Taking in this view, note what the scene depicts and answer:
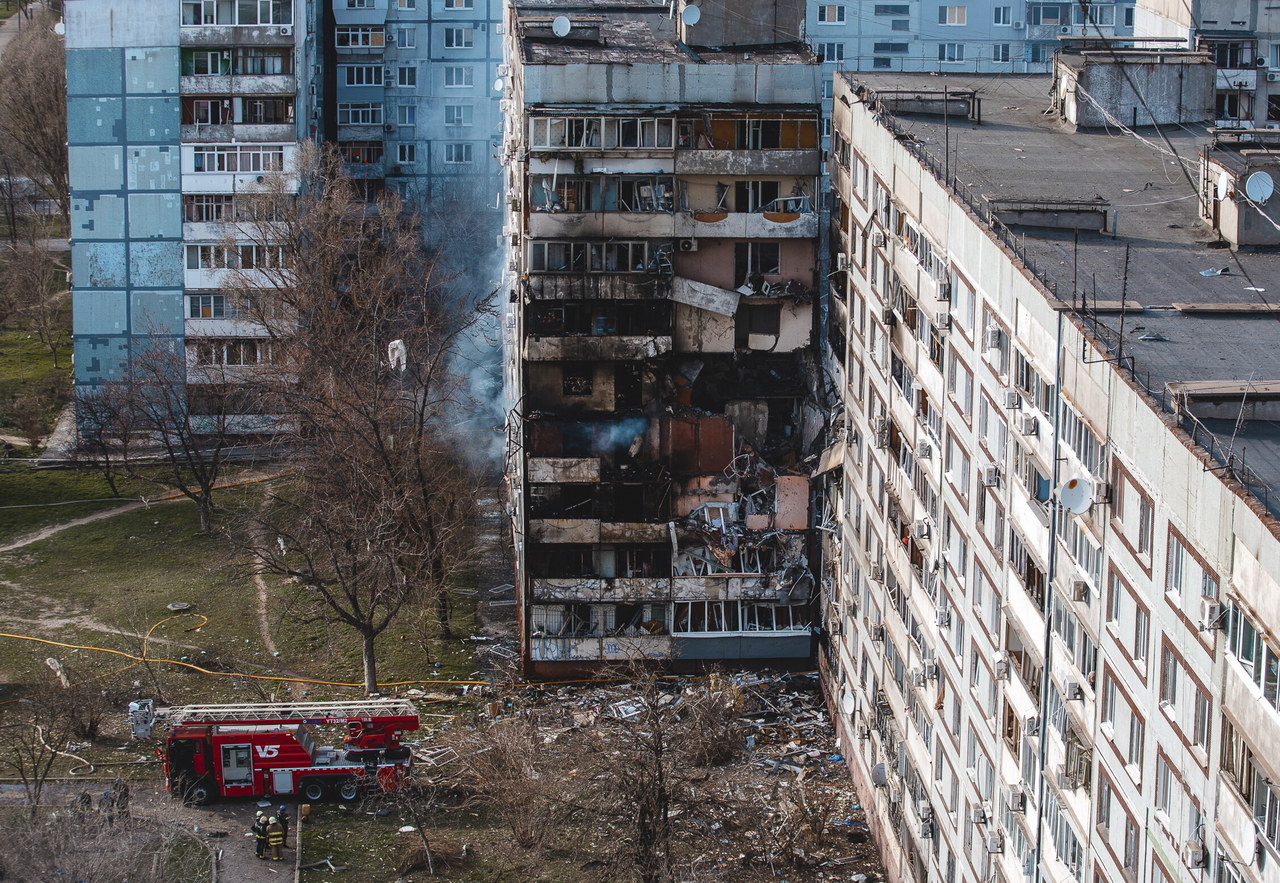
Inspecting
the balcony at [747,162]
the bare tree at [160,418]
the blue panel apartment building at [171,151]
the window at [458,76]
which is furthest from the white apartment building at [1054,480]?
the window at [458,76]

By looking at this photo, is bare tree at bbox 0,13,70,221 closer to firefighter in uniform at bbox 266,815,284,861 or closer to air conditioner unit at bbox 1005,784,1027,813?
firefighter in uniform at bbox 266,815,284,861

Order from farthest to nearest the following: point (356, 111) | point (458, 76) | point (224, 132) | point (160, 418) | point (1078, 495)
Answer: point (458, 76)
point (356, 111)
point (224, 132)
point (160, 418)
point (1078, 495)

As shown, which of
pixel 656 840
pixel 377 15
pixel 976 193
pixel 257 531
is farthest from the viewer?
pixel 377 15

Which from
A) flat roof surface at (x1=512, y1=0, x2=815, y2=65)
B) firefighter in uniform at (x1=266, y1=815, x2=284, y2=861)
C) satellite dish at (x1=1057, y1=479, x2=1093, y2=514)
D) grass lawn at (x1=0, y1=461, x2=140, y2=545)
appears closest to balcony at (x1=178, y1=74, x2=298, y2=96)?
grass lawn at (x1=0, y1=461, x2=140, y2=545)

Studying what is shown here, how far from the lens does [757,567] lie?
156ft

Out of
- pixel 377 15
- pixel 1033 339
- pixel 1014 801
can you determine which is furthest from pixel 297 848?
pixel 377 15

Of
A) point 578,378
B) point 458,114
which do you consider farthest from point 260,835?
point 458,114

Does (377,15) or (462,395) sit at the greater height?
(377,15)

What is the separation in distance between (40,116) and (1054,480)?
246 ft

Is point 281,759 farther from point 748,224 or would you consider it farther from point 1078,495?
point 1078,495

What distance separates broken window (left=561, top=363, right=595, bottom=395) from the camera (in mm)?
46719

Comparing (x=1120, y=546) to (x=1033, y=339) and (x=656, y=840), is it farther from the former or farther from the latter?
(x=656, y=840)

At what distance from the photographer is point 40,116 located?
91.3 metres

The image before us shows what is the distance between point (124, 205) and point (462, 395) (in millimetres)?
14152
